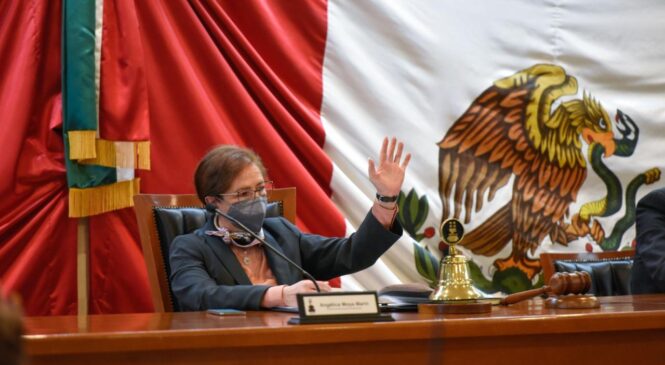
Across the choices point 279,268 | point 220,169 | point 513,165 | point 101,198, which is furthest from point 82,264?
point 513,165

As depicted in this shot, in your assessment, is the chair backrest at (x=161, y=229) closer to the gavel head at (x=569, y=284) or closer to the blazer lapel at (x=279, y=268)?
the blazer lapel at (x=279, y=268)

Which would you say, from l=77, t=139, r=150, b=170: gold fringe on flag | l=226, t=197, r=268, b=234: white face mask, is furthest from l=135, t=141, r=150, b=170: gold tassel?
l=226, t=197, r=268, b=234: white face mask

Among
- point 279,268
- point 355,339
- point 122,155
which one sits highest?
point 122,155

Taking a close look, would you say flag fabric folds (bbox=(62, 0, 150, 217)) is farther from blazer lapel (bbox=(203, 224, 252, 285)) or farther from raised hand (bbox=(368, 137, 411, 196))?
raised hand (bbox=(368, 137, 411, 196))

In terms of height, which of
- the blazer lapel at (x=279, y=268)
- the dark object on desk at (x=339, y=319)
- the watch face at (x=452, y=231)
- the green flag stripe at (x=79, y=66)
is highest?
the green flag stripe at (x=79, y=66)

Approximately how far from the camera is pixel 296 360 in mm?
1422

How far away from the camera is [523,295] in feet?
6.51

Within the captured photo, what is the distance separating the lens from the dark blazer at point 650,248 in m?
2.82

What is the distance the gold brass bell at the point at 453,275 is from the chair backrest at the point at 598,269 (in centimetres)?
108

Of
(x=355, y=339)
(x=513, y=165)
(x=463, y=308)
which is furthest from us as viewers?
(x=513, y=165)

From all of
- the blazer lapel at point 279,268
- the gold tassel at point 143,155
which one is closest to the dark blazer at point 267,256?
the blazer lapel at point 279,268

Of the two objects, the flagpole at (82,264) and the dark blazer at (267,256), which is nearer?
the dark blazer at (267,256)

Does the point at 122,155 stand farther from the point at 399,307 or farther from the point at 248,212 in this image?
the point at 399,307

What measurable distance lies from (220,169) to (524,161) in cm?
186
